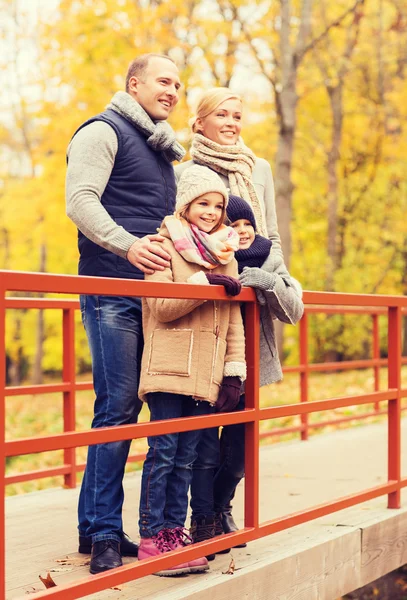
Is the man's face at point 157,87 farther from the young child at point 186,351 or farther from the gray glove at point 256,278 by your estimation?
the gray glove at point 256,278

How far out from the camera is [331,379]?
1741cm

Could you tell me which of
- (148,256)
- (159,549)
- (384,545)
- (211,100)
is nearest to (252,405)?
(159,549)

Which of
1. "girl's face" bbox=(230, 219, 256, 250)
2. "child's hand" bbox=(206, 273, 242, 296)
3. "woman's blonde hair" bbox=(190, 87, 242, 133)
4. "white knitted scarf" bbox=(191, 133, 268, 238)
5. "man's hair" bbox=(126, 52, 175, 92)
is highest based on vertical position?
"man's hair" bbox=(126, 52, 175, 92)

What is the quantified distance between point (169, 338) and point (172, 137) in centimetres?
92

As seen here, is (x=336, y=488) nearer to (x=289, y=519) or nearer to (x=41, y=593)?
(x=289, y=519)

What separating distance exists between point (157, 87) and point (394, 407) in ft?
7.74

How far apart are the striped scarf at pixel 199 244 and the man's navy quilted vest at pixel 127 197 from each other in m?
0.31

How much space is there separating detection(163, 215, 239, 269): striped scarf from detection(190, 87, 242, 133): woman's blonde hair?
64 centimetres

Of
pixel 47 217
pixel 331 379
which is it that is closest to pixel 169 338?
pixel 47 217

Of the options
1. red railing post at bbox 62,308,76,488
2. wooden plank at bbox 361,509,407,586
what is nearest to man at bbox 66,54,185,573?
wooden plank at bbox 361,509,407,586

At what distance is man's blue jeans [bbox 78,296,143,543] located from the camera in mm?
3541

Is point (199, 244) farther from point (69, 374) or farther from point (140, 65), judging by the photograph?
point (69, 374)

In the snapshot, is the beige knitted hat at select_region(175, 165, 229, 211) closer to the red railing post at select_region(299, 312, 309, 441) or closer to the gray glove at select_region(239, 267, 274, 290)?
the gray glove at select_region(239, 267, 274, 290)

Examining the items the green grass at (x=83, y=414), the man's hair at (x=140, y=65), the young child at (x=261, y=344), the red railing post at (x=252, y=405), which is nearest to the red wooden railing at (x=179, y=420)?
the red railing post at (x=252, y=405)
